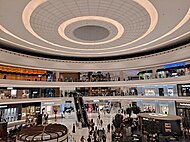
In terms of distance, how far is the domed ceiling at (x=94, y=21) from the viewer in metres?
9.48

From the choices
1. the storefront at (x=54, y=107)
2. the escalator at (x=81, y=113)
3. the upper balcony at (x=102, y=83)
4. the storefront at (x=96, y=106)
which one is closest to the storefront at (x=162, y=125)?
the upper balcony at (x=102, y=83)

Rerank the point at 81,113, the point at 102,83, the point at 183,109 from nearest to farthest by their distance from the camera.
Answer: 1. the point at 183,109
2. the point at 81,113
3. the point at 102,83

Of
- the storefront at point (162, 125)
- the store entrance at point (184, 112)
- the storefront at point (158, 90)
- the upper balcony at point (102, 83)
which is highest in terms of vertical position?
the upper balcony at point (102, 83)

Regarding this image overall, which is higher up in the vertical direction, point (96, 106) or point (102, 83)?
point (102, 83)

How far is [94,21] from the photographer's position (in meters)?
12.2

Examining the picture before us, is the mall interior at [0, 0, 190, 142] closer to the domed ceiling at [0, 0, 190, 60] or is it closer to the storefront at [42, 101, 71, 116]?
the domed ceiling at [0, 0, 190, 60]

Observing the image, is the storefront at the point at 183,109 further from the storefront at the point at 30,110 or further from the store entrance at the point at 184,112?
the storefront at the point at 30,110

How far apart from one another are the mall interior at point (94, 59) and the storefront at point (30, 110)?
0.47 feet

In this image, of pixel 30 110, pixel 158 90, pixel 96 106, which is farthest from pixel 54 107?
pixel 158 90

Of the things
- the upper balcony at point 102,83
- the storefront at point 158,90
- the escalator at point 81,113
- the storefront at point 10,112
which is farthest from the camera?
the storefront at point 158,90

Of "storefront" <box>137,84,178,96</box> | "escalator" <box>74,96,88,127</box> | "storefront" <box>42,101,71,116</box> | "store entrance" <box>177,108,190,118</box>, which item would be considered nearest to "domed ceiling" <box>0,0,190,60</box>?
"storefront" <box>137,84,178,96</box>

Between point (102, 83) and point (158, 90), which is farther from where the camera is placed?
point (102, 83)

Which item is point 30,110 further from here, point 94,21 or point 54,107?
point 94,21

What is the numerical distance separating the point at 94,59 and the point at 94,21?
14751 millimetres
